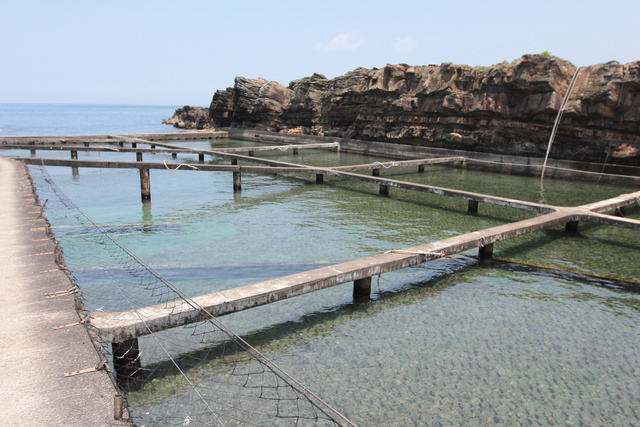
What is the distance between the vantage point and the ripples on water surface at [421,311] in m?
5.67

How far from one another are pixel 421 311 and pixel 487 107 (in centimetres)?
2312

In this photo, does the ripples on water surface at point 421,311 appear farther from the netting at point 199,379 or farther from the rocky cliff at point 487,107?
the rocky cliff at point 487,107

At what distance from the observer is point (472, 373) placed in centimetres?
619

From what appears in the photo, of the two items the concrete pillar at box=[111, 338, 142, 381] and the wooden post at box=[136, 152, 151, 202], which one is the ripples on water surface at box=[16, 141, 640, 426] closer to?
the concrete pillar at box=[111, 338, 142, 381]

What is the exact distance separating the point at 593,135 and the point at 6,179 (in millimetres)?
26265

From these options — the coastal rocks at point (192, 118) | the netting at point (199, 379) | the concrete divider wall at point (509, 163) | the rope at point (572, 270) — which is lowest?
the netting at point (199, 379)

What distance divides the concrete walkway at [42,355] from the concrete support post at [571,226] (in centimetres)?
1265

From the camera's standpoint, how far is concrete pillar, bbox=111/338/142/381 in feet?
18.3

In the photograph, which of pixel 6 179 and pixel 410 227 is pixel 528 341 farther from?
pixel 6 179

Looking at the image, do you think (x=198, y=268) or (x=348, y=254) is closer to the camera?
(x=198, y=268)

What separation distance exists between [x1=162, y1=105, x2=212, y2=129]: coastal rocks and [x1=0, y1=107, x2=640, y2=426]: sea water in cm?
6157

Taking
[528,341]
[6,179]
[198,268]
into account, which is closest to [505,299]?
[528,341]

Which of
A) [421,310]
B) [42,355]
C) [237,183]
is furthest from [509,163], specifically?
[42,355]

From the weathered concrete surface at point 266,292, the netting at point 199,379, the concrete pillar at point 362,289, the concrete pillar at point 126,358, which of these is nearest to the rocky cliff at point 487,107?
the weathered concrete surface at point 266,292
